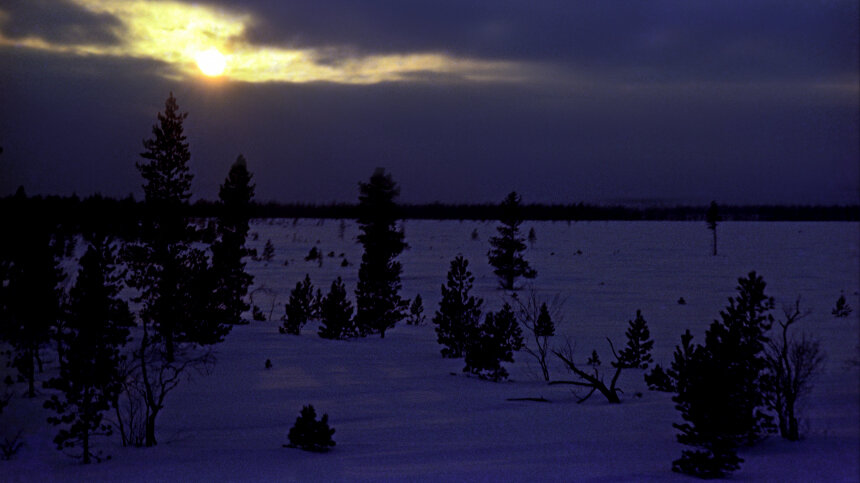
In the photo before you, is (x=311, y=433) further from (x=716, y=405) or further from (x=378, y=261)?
(x=378, y=261)

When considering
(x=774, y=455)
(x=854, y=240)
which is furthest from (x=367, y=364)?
(x=854, y=240)

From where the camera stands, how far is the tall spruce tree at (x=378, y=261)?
31906 millimetres

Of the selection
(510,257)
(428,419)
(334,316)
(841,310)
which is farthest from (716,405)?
(510,257)

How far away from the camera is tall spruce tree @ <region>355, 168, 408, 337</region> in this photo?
3191 centimetres

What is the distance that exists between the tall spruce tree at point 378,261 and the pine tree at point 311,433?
1809 centimetres

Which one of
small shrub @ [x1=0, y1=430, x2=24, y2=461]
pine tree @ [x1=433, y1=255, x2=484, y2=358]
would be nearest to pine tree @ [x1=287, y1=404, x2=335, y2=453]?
small shrub @ [x1=0, y1=430, x2=24, y2=461]

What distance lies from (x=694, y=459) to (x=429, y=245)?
70537 mm

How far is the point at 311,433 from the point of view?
12977mm

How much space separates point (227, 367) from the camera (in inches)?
901

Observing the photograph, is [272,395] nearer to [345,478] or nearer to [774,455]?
[345,478]

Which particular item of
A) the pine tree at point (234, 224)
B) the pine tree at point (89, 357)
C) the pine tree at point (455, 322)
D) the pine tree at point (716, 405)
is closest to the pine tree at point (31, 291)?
the pine tree at point (89, 357)

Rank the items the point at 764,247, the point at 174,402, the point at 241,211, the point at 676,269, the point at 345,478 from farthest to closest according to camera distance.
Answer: the point at 764,247, the point at 676,269, the point at 241,211, the point at 174,402, the point at 345,478

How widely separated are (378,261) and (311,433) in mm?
21170

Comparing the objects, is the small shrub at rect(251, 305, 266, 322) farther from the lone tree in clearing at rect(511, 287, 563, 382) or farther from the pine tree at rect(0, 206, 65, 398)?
the pine tree at rect(0, 206, 65, 398)
